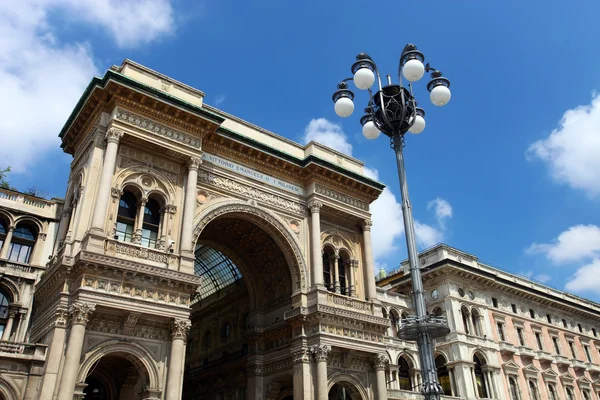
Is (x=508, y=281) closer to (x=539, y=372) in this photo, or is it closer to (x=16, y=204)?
(x=539, y=372)

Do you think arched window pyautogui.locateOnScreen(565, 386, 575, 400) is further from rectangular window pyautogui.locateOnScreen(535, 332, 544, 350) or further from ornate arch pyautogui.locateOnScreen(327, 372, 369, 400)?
ornate arch pyautogui.locateOnScreen(327, 372, 369, 400)

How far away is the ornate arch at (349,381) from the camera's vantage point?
2612 centimetres

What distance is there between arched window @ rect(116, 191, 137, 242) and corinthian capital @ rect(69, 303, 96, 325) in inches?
149

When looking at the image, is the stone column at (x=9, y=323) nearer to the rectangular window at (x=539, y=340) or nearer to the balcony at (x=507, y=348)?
the balcony at (x=507, y=348)

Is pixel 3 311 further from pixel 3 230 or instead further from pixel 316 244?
pixel 316 244

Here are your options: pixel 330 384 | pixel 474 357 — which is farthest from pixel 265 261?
pixel 474 357

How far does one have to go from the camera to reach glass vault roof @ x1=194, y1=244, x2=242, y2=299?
3494 centimetres

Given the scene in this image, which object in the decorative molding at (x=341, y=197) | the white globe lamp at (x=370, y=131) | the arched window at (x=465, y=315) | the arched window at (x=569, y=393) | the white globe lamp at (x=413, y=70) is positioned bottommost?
the arched window at (x=569, y=393)

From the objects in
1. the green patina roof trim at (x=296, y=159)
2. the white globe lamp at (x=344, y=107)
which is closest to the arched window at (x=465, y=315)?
the green patina roof trim at (x=296, y=159)

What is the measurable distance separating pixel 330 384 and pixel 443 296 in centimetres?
1823

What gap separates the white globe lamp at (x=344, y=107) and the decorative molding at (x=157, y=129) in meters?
11.9

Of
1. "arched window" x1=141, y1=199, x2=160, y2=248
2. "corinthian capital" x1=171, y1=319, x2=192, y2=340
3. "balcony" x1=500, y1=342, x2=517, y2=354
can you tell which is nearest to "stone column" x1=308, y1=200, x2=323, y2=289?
"corinthian capital" x1=171, y1=319, x2=192, y2=340

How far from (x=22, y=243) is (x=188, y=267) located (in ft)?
29.4

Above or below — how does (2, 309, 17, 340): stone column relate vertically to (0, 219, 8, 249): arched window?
below
